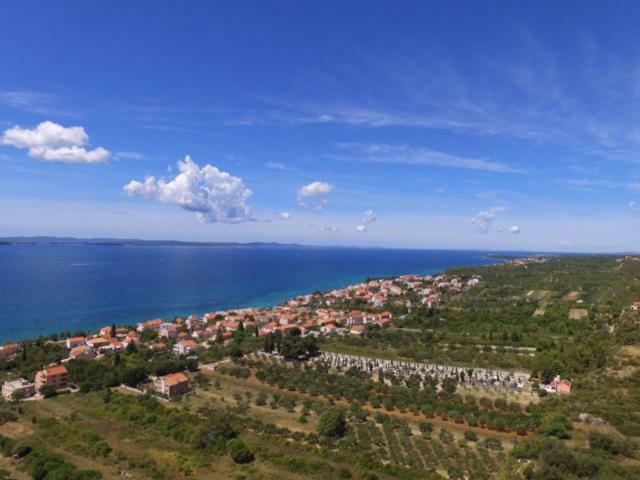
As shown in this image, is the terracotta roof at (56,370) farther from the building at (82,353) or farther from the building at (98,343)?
the building at (98,343)

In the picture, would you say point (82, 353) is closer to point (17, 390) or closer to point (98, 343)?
point (98, 343)

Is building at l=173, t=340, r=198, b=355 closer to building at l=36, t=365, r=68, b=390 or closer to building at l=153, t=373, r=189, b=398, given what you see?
building at l=153, t=373, r=189, b=398

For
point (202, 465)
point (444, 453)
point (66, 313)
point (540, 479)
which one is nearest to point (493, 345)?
point (444, 453)

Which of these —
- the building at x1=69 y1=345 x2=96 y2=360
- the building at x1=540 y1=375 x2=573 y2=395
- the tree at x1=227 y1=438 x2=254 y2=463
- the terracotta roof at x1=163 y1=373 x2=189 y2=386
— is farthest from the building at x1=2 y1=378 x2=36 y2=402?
the building at x1=540 y1=375 x2=573 y2=395

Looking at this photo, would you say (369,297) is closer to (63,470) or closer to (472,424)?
(472,424)

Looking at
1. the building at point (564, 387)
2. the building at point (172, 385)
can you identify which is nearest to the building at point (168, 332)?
the building at point (172, 385)
